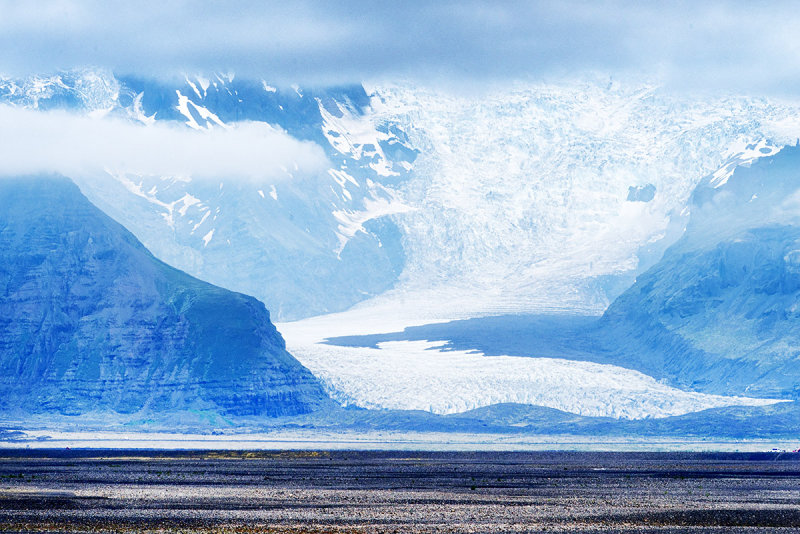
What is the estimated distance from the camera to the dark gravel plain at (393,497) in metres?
97.8

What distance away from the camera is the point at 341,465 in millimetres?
176500

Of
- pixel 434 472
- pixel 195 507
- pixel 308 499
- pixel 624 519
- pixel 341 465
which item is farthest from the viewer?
pixel 341 465

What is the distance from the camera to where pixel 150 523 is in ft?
322

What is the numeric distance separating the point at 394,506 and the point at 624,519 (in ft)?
59.6

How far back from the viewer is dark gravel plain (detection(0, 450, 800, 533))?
321ft

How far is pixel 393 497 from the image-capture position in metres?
120

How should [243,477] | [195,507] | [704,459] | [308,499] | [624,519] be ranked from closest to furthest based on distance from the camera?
[624,519]
[195,507]
[308,499]
[243,477]
[704,459]

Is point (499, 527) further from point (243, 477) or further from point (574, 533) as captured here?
point (243, 477)

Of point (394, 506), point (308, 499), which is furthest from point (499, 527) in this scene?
point (308, 499)

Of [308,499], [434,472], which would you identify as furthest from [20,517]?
[434,472]

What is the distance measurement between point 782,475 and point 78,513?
7761cm

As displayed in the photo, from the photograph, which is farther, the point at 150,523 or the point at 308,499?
the point at 308,499

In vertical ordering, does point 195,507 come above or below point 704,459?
below

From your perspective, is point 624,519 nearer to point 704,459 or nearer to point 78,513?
point 78,513
